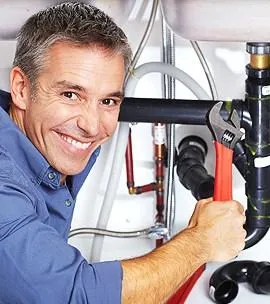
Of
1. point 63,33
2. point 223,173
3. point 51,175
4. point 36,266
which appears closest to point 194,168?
point 223,173

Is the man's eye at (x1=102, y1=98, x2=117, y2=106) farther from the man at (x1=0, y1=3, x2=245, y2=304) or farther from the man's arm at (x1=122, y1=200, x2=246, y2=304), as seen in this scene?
the man's arm at (x1=122, y1=200, x2=246, y2=304)

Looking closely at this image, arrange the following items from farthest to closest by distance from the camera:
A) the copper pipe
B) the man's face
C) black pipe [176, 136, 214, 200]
→ the copper pipe, black pipe [176, 136, 214, 200], the man's face

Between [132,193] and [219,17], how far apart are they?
637mm

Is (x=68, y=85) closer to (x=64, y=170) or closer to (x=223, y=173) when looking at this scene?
(x=64, y=170)

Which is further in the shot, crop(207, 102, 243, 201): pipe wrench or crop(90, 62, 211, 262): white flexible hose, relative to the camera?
crop(90, 62, 211, 262): white flexible hose

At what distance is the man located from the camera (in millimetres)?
834

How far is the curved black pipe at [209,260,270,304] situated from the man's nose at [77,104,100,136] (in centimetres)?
44

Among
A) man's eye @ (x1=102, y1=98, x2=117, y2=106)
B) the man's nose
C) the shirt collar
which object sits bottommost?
the shirt collar

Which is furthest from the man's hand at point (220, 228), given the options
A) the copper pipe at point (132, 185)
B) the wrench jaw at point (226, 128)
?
the copper pipe at point (132, 185)

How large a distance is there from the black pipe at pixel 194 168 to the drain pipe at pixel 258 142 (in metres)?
0.11

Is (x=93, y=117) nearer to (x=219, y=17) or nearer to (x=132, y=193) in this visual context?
(x=219, y=17)

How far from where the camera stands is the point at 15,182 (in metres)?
0.89

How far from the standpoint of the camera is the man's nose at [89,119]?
3.26ft

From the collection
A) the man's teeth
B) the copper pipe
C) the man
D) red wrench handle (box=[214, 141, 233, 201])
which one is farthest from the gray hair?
the copper pipe
